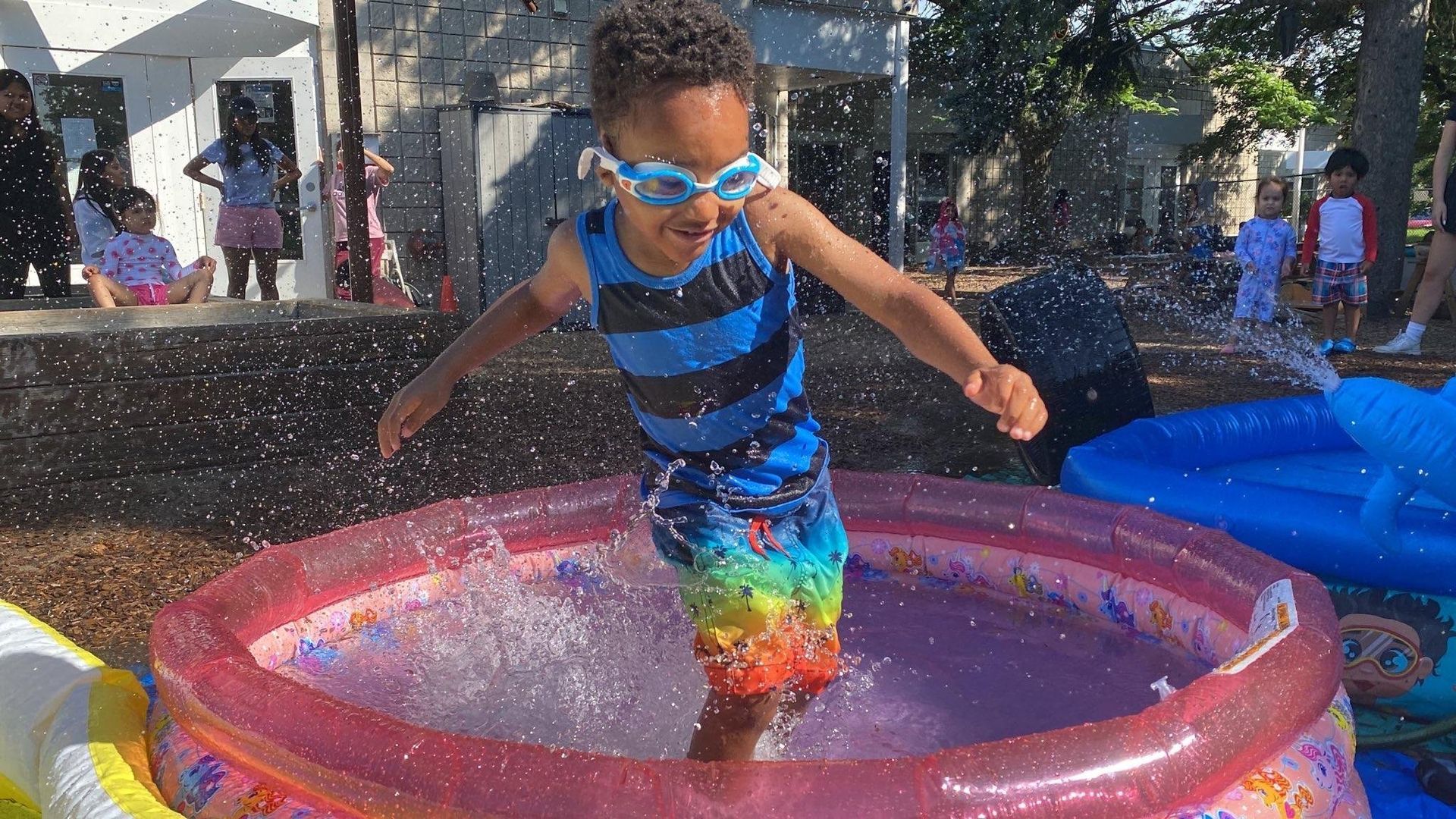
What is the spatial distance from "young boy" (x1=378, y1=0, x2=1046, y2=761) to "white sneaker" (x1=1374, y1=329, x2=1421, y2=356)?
728 centimetres

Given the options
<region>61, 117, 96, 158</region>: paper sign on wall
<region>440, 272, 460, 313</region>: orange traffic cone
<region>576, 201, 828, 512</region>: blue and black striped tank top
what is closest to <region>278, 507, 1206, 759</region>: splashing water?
<region>576, 201, 828, 512</region>: blue and black striped tank top

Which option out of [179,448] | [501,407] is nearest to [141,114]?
[501,407]

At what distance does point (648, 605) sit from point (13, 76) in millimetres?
6006

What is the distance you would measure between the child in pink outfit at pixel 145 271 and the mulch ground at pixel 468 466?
1823 mm

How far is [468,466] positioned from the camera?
5391mm

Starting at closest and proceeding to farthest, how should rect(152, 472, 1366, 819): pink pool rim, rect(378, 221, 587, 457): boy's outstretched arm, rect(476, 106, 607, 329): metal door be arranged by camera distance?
rect(152, 472, 1366, 819): pink pool rim, rect(378, 221, 587, 457): boy's outstretched arm, rect(476, 106, 607, 329): metal door

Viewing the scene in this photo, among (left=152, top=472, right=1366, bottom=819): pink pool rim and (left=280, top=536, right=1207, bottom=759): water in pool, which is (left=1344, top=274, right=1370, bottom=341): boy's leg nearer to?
(left=280, top=536, right=1207, bottom=759): water in pool

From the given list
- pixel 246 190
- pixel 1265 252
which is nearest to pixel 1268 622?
pixel 1265 252

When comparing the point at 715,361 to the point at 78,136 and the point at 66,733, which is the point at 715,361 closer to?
the point at 66,733

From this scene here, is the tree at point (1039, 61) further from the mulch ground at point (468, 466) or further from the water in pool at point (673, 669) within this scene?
the water in pool at point (673, 669)

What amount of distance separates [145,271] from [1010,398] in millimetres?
6644

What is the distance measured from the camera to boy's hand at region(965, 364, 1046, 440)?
177 centimetres

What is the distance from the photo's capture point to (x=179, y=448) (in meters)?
5.07

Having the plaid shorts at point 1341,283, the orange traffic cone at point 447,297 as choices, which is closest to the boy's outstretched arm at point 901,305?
the plaid shorts at point 1341,283
